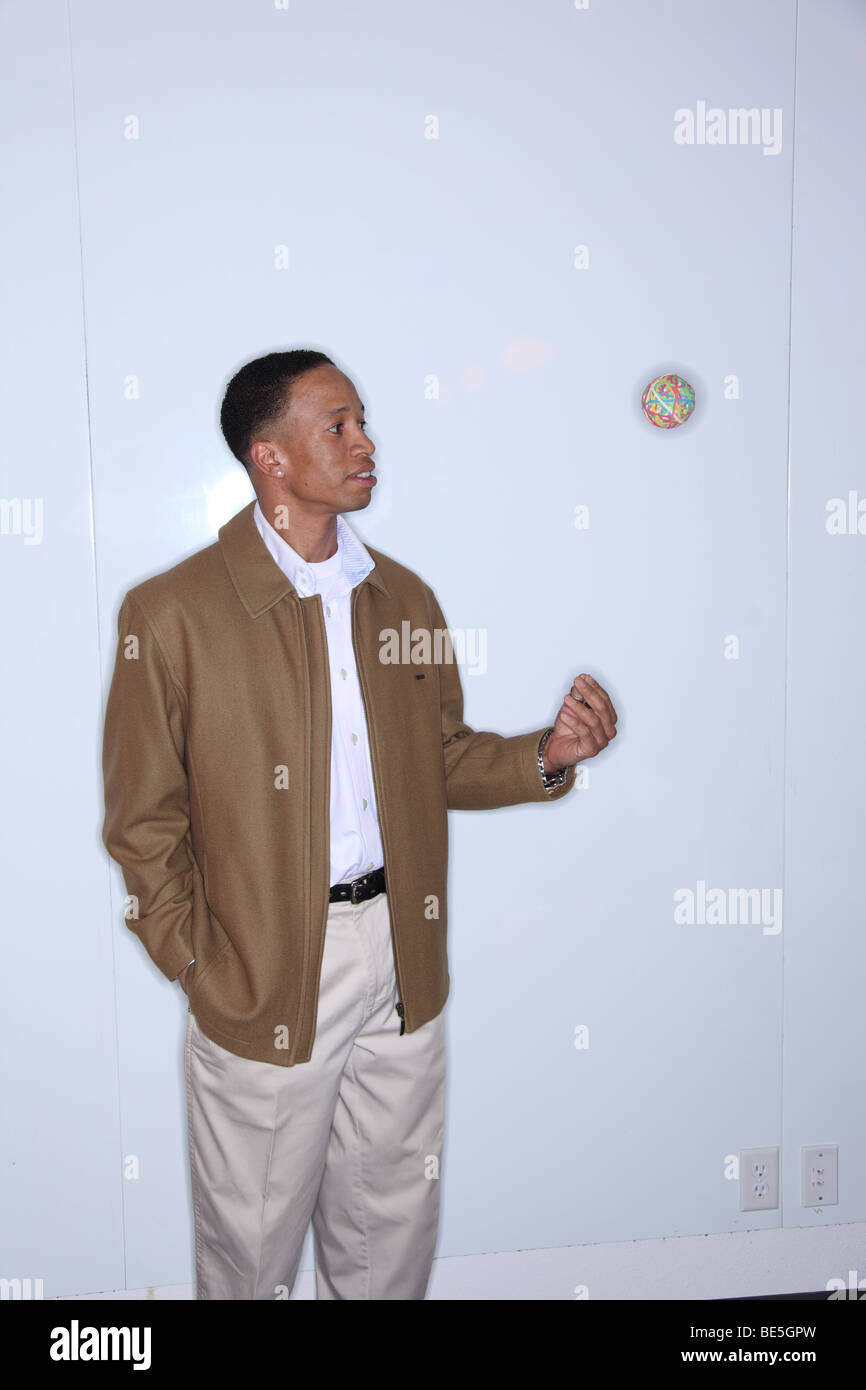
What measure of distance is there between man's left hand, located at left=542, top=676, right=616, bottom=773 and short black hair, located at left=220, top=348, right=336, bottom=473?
0.68 meters

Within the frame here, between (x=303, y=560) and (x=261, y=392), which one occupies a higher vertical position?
(x=261, y=392)

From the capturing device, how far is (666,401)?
2.08m

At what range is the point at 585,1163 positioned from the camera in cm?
220

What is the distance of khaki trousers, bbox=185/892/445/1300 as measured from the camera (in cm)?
161

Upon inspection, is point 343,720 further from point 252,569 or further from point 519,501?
point 519,501

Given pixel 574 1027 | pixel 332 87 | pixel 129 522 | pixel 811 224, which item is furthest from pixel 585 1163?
pixel 332 87

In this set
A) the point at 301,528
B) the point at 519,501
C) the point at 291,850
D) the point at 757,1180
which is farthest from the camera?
the point at 757,1180

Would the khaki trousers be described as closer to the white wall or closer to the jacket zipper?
the jacket zipper

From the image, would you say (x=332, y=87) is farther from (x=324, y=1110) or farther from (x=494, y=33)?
(x=324, y=1110)

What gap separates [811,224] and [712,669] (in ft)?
3.12

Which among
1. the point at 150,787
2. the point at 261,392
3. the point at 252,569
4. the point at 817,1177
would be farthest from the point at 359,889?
the point at 817,1177

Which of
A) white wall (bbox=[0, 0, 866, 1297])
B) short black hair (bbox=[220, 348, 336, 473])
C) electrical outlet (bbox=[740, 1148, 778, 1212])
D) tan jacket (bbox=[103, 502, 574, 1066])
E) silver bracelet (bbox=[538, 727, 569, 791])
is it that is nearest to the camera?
tan jacket (bbox=[103, 502, 574, 1066])

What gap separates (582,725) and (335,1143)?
0.83 metres

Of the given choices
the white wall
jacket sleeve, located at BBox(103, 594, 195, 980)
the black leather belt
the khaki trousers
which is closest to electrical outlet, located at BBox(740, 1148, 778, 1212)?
the white wall
